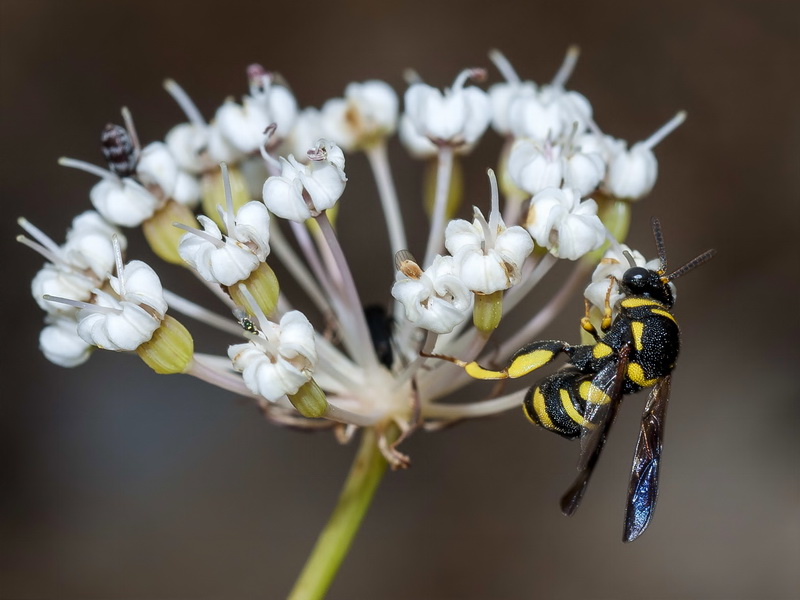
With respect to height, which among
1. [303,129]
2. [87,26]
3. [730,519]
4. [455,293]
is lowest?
[730,519]

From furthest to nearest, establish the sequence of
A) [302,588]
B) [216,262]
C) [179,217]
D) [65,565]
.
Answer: [65,565], [179,217], [302,588], [216,262]

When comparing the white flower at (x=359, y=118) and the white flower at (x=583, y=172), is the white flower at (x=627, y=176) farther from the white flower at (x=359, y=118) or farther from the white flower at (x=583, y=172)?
the white flower at (x=359, y=118)

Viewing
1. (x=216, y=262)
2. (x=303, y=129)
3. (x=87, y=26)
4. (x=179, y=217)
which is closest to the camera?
(x=216, y=262)

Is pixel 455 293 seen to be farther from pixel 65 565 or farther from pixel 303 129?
pixel 65 565

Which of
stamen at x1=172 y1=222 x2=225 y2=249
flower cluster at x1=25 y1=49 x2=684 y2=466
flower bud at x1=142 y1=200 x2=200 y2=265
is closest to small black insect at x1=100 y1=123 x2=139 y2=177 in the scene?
flower cluster at x1=25 y1=49 x2=684 y2=466

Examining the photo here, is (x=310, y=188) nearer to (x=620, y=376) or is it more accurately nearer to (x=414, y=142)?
(x=620, y=376)

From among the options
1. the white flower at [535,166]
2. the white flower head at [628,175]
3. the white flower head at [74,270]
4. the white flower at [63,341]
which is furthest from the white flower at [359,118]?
the white flower at [63,341]

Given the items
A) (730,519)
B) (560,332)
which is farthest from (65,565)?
(730,519)

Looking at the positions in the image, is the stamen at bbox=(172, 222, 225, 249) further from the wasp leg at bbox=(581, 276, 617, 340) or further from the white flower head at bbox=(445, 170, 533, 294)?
the wasp leg at bbox=(581, 276, 617, 340)

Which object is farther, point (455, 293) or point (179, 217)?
point (179, 217)
